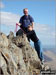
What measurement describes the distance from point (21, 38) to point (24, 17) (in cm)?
277

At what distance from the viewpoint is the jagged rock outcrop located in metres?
22.1

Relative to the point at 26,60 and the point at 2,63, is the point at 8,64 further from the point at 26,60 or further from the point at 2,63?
the point at 26,60

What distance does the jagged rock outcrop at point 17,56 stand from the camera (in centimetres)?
2211

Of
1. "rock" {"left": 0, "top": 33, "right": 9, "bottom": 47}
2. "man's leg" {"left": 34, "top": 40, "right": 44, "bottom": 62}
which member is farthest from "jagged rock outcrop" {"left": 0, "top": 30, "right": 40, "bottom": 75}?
"man's leg" {"left": 34, "top": 40, "right": 44, "bottom": 62}

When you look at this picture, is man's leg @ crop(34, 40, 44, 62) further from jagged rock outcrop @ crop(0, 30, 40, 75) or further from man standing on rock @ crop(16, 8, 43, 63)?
jagged rock outcrop @ crop(0, 30, 40, 75)

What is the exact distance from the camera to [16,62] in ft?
78.1

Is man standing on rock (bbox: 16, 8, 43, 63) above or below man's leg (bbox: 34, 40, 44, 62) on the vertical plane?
above

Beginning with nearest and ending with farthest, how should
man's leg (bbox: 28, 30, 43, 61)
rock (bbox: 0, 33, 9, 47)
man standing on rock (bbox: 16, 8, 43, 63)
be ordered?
1. rock (bbox: 0, 33, 9, 47)
2. man standing on rock (bbox: 16, 8, 43, 63)
3. man's leg (bbox: 28, 30, 43, 61)

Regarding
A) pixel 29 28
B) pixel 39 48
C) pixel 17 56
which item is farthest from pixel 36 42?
pixel 17 56

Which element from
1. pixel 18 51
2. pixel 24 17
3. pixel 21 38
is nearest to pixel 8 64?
pixel 18 51

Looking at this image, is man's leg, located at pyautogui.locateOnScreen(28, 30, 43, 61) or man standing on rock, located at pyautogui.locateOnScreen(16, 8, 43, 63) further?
man's leg, located at pyautogui.locateOnScreen(28, 30, 43, 61)

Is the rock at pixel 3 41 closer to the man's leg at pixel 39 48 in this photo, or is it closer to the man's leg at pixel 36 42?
the man's leg at pixel 36 42

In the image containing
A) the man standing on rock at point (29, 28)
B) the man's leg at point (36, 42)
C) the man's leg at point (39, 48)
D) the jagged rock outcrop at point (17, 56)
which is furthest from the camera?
the man's leg at point (39, 48)

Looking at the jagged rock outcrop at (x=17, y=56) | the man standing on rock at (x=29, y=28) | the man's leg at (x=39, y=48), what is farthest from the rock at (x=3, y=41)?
the man's leg at (x=39, y=48)
